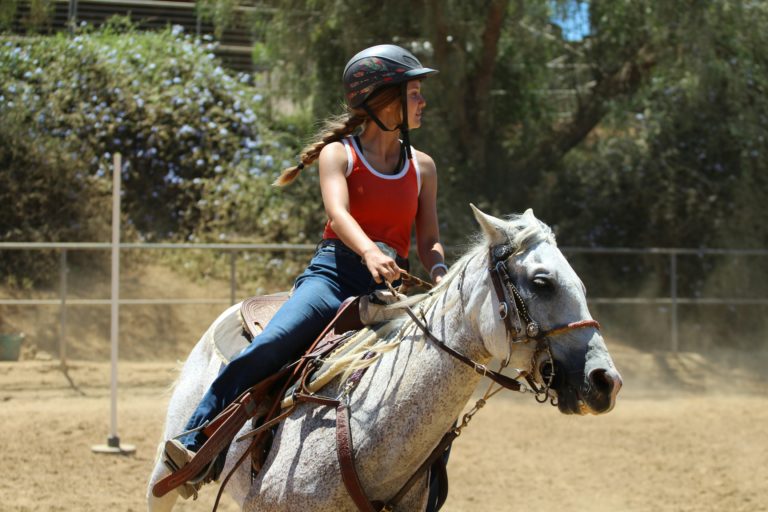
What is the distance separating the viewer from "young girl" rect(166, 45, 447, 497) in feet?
11.8

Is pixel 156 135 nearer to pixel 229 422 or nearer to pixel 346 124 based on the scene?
pixel 346 124

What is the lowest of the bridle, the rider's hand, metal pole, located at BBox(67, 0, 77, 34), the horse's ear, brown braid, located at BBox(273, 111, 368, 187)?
the bridle

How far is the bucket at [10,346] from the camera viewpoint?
1073cm

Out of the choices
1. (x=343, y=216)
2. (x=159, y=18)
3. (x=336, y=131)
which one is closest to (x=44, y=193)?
(x=159, y=18)

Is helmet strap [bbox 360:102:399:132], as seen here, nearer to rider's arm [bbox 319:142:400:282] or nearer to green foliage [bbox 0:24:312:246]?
rider's arm [bbox 319:142:400:282]

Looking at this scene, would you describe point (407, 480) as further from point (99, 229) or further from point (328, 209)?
point (99, 229)

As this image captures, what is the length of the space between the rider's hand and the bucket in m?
8.64

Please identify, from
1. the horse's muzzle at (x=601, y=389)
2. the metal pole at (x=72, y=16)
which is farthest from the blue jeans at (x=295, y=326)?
the metal pole at (x=72, y=16)

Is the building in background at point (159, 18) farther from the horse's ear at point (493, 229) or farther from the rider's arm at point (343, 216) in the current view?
the horse's ear at point (493, 229)

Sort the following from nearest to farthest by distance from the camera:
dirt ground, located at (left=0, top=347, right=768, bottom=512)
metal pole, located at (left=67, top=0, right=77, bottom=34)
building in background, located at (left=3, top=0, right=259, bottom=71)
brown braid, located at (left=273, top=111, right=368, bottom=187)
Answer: brown braid, located at (left=273, top=111, right=368, bottom=187) → dirt ground, located at (left=0, top=347, right=768, bottom=512) → metal pole, located at (left=67, top=0, right=77, bottom=34) → building in background, located at (left=3, top=0, right=259, bottom=71)

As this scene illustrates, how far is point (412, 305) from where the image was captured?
3.53m

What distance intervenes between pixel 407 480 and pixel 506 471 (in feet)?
16.2

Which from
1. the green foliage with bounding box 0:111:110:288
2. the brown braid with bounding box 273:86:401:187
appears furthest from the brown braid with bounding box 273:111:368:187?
the green foliage with bounding box 0:111:110:288

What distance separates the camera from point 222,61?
1580cm
